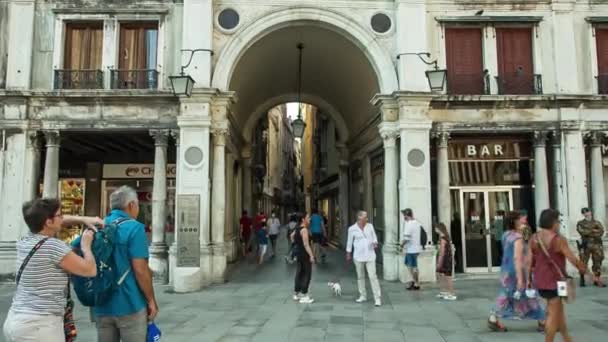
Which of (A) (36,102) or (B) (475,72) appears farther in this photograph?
(B) (475,72)

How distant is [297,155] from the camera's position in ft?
292

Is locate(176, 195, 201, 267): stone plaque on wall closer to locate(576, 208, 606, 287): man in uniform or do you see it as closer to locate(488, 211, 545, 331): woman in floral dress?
locate(488, 211, 545, 331): woman in floral dress

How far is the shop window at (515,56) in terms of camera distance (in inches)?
522

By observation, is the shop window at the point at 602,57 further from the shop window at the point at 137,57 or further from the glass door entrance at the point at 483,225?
the shop window at the point at 137,57

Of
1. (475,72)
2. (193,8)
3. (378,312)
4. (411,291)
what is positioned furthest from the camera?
(475,72)

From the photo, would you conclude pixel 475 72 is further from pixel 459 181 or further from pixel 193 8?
pixel 193 8

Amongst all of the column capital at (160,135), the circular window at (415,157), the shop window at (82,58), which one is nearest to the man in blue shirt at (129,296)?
the column capital at (160,135)

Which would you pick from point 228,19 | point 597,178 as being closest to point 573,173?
point 597,178

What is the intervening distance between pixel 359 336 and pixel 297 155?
269ft

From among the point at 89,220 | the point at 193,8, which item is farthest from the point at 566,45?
the point at 89,220

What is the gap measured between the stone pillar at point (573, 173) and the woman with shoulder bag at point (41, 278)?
12.7 metres

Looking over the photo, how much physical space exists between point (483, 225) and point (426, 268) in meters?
2.82

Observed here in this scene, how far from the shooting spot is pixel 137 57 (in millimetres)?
13062

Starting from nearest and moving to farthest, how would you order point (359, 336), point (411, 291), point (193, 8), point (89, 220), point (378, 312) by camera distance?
point (89, 220), point (359, 336), point (378, 312), point (411, 291), point (193, 8)
